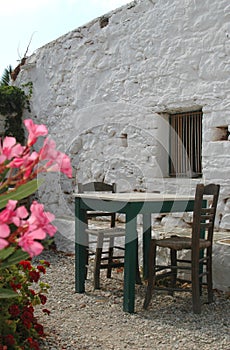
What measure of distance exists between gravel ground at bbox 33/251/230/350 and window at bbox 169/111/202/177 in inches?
55.7

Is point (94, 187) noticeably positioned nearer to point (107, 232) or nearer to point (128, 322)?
point (107, 232)

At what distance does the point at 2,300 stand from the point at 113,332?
920mm

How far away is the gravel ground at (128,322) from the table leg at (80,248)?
0.10 meters

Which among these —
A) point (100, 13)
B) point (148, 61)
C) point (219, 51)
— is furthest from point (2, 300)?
point (100, 13)

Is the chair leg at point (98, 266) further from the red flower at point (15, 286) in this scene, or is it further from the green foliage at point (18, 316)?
the red flower at point (15, 286)

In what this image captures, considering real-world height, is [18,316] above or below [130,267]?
below

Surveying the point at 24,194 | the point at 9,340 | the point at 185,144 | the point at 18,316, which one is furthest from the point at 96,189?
the point at 24,194

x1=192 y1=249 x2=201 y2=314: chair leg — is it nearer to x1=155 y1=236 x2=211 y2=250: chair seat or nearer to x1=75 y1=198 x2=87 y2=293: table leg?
x1=155 y1=236 x2=211 y2=250: chair seat

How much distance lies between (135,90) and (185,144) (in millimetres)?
931

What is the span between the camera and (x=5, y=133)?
7.11 meters

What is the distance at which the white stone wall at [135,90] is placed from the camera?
183 inches

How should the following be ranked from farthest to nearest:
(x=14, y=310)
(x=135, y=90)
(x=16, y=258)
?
(x=135, y=90) → (x=14, y=310) → (x=16, y=258)

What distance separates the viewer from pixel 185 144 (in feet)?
16.8

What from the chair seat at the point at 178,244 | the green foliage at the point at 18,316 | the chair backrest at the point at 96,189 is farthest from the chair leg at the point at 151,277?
the chair backrest at the point at 96,189
